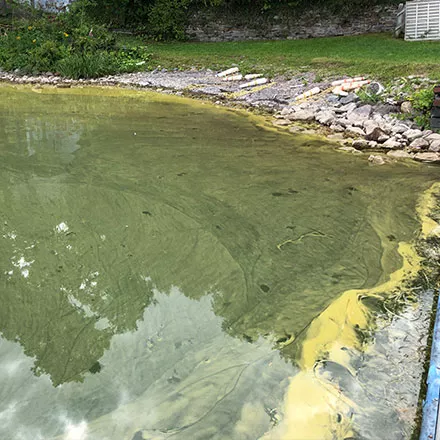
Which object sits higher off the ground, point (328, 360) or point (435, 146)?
point (435, 146)

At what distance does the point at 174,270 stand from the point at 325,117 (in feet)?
14.7

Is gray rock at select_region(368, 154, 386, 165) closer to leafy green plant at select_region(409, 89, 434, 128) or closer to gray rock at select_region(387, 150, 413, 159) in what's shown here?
gray rock at select_region(387, 150, 413, 159)

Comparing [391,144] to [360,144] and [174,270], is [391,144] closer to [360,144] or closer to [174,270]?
[360,144]

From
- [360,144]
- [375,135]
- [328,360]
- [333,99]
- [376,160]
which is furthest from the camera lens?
[333,99]

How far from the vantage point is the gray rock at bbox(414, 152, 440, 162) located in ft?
17.9

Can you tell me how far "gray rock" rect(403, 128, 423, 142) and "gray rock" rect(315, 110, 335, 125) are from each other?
44.7 inches

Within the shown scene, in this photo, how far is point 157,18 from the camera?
1399 cm

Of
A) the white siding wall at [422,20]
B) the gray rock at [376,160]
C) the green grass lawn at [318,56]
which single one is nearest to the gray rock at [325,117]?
the gray rock at [376,160]

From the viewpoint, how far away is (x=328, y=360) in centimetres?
248

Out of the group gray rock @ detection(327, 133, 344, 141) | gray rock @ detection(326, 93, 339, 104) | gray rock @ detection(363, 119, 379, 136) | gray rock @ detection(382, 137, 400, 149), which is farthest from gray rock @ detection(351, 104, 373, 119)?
gray rock @ detection(382, 137, 400, 149)

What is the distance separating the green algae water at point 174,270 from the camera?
7.29ft

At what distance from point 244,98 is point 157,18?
7.07m

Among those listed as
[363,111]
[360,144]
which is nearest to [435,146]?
[360,144]

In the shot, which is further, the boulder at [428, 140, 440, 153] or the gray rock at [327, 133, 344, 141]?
the gray rock at [327, 133, 344, 141]
